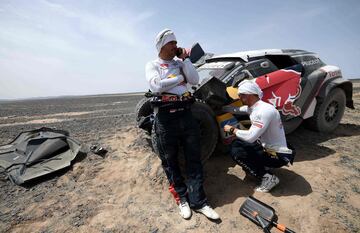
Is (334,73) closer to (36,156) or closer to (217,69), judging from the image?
(217,69)

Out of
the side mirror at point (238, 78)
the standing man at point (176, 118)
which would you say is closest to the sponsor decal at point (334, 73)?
→ the side mirror at point (238, 78)

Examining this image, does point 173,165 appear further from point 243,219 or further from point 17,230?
point 17,230

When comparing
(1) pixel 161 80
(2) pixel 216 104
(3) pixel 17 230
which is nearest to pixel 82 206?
(3) pixel 17 230

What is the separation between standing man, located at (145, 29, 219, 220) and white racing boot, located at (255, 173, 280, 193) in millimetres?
843

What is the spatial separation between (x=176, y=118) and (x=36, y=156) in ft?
10.2

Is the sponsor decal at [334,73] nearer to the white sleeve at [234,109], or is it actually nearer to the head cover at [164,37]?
the white sleeve at [234,109]

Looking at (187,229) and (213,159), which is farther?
(213,159)

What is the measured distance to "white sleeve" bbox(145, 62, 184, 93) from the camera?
115 inches

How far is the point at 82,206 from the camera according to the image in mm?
3422

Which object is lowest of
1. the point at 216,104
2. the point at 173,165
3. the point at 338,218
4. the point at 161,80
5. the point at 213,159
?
the point at 338,218

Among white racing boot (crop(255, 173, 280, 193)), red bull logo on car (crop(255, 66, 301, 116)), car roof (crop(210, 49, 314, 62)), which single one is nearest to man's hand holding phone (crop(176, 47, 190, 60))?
red bull logo on car (crop(255, 66, 301, 116))

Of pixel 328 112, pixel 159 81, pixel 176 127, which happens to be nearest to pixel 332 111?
pixel 328 112

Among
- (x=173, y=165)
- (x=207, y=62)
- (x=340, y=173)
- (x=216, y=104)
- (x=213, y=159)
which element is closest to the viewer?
(x=173, y=165)

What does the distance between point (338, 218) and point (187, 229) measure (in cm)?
179
